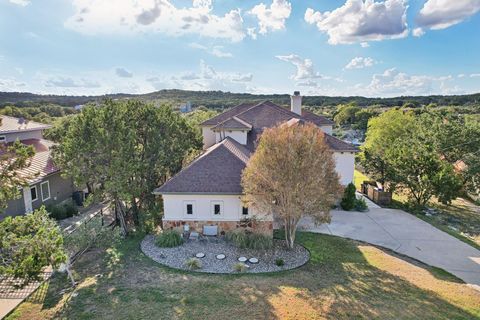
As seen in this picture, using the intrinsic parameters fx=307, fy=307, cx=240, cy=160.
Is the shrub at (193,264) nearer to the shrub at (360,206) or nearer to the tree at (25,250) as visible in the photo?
the tree at (25,250)

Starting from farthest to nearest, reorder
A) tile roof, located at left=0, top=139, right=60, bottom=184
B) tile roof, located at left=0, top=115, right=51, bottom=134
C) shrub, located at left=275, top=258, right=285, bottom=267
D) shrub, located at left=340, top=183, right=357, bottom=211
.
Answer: tile roof, located at left=0, top=115, right=51, bottom=134 → shrub, located at left=340, top=183, right=357, bottom=211 → tile roof, located at left=0, top=139, right=60, bottom=184 → shrub, located at left=275, top=258, right=285, bottom=267

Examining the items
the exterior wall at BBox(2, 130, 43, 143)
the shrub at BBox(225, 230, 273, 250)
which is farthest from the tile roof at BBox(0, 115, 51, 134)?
the shrub at BBox(225, 230, 273, 250)

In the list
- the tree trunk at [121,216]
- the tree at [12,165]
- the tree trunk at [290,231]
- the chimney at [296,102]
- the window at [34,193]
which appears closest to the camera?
the tree at [12,165]

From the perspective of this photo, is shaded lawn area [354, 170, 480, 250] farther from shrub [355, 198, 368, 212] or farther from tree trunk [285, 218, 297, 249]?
tree trunk [285, 218, 297, 249]

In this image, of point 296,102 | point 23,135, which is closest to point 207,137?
point 296,102

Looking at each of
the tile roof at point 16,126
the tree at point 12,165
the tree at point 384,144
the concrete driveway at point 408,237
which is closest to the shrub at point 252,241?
the concrete driveway at point 408,237

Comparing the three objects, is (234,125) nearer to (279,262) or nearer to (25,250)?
(279,262)
